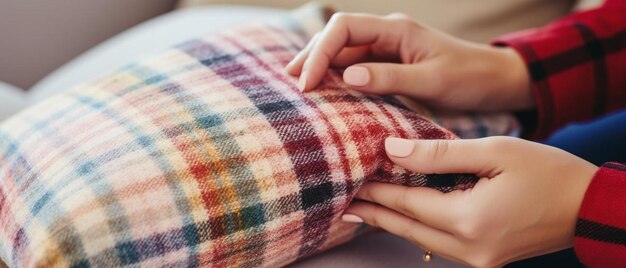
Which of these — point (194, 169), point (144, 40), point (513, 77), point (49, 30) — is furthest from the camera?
point (49, 30)

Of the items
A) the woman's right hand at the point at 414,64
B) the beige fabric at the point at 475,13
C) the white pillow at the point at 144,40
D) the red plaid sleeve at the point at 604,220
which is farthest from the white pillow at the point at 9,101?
the red plaid sleeve at the point at 604,220

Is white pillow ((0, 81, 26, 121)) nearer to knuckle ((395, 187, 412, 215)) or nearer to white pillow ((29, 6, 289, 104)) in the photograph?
white pillow ((29, 6, 289, 104))

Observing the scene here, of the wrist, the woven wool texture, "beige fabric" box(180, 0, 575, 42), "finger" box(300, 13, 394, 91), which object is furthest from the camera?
"beige fabric" box(180, 0, 575, 42)

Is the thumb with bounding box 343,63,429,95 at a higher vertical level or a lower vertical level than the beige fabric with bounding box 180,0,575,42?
higher

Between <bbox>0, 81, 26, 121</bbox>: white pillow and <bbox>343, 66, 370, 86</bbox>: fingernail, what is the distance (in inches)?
13.8

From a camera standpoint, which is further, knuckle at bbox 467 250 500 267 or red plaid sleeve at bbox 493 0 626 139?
red plaid sleeve at bbox 493 0 626 139

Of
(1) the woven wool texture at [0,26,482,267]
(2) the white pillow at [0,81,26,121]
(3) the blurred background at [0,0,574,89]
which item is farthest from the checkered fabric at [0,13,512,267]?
(3) the blurred background at [0,0,574,89]

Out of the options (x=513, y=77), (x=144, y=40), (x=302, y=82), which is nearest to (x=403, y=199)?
(x=302, y=82)

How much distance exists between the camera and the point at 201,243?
1.21 feet

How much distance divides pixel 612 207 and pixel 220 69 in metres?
0.31

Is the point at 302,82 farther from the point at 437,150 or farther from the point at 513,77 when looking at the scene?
the point at 513,77

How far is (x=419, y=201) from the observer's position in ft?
1.37

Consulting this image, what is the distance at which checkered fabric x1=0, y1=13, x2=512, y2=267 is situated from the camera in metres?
0.35

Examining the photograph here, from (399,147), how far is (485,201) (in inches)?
2.8
